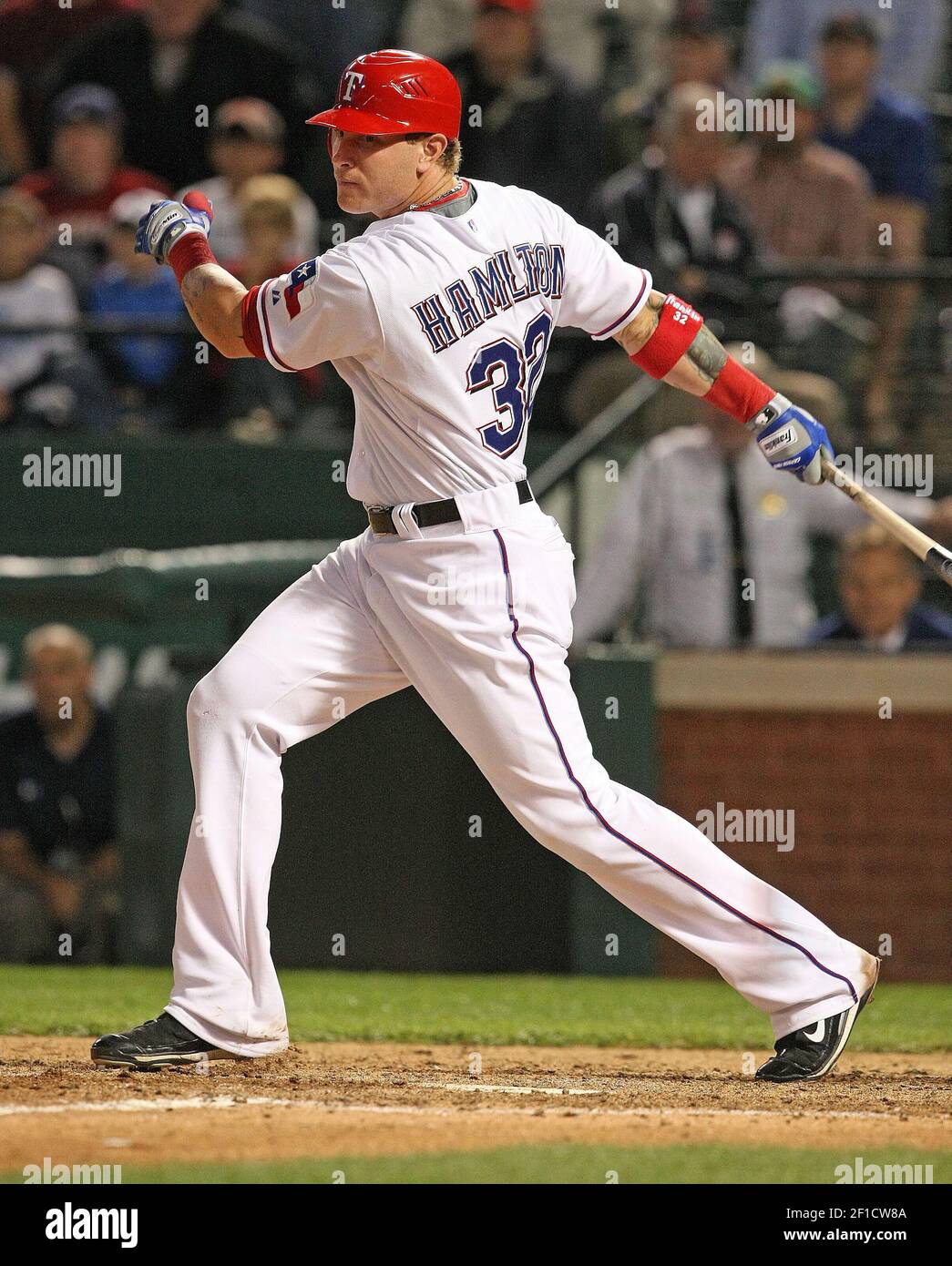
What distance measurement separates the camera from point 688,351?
4.96 m

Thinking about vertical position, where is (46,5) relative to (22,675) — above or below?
above

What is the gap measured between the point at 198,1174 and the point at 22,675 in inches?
192

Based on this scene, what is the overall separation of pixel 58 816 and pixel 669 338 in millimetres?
3621

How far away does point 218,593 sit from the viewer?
8297mm

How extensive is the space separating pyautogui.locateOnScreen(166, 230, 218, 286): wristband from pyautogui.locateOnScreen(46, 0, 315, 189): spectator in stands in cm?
529

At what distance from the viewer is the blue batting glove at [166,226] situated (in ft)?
15.6

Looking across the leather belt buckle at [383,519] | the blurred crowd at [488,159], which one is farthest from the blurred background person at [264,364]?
the leather belt buckle at [383,519]

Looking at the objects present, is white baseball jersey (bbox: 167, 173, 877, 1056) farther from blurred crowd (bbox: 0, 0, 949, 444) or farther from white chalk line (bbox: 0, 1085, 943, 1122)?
blurred crowd (bbox: 0, 0, 949, 444)

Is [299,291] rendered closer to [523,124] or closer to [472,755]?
[472,755]

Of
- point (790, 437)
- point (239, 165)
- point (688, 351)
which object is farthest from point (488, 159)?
point (790, 437)

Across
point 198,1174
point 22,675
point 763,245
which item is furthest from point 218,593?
point 198,1174

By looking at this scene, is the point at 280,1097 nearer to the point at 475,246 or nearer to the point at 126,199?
the point at 475,246

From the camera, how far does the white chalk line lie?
4.36 m

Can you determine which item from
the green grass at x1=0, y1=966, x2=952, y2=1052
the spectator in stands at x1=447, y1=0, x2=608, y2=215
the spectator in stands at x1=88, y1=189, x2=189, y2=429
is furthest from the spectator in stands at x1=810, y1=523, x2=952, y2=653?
the spectator in stands at x1=88, y1=189, x2=189, y2=429
